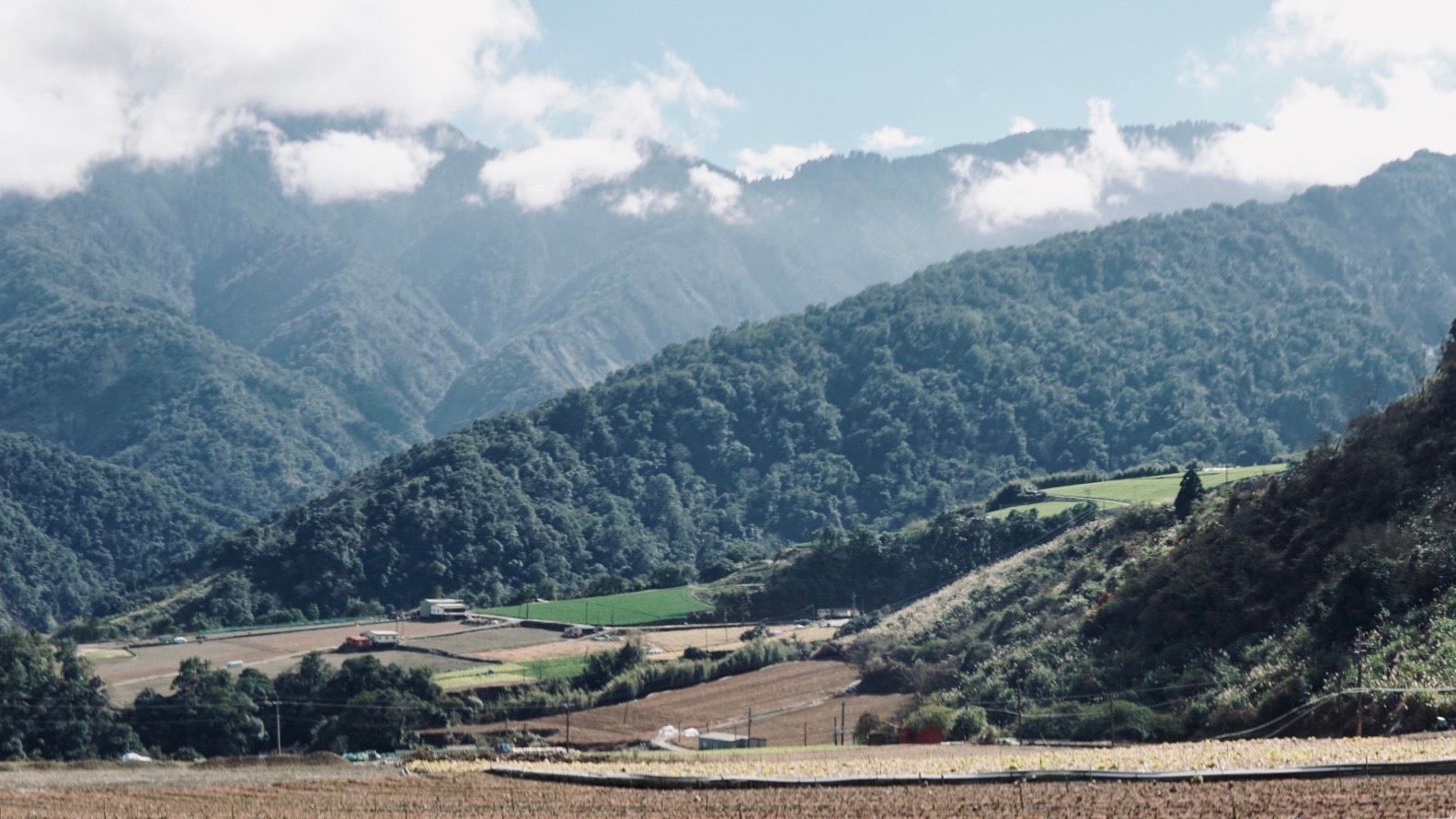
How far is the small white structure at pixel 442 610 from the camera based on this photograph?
11438 centimetres

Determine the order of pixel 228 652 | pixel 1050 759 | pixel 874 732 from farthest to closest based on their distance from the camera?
pixel 228 652 < pixel 874 732 < pixel 1050 759

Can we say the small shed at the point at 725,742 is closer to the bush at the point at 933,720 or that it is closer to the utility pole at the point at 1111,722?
the bush at the point at 933,720

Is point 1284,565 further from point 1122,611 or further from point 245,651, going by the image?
point 245,651

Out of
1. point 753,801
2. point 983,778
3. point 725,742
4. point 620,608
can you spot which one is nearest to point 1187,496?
point 725,742

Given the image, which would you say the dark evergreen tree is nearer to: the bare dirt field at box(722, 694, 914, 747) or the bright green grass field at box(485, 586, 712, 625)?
the bare dirt field at box(722, 694, 914, 747)

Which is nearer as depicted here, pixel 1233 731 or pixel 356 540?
pixel 1233 731

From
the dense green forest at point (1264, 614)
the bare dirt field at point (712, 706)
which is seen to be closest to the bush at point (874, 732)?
the bare dirt field at point (712, 706)

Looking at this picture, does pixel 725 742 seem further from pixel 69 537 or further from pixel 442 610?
pixel 69 537

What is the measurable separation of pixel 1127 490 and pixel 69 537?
118440 mm

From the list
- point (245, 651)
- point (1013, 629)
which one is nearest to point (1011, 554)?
point (1013, 629)

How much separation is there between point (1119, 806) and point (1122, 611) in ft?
115

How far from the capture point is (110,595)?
5915 inches

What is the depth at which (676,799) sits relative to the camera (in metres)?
38.4

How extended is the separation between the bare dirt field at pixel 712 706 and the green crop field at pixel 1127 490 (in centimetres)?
3547
